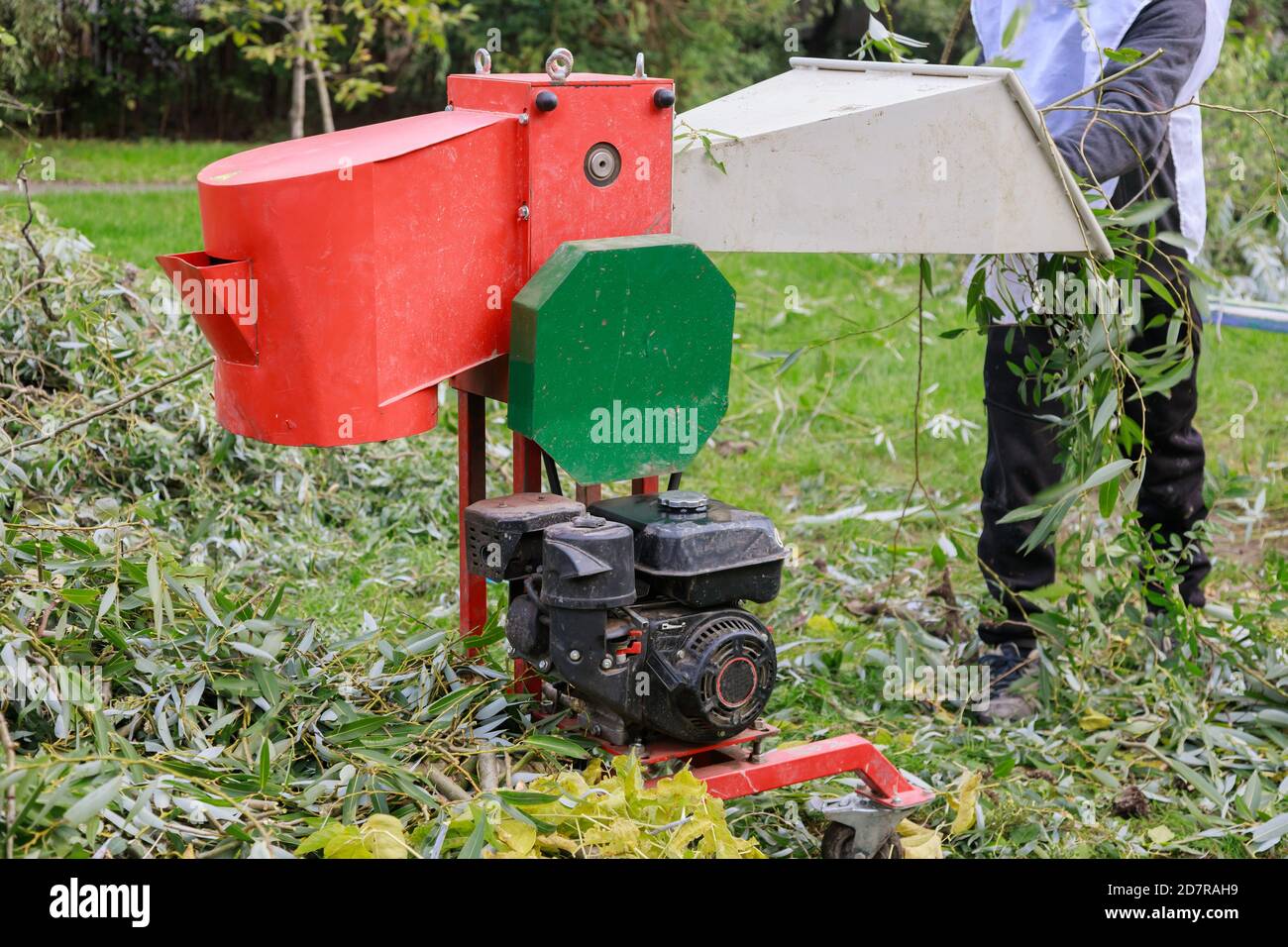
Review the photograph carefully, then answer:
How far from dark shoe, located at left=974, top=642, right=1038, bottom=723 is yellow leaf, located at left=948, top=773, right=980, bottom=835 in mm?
666

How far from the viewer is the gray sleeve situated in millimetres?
3078

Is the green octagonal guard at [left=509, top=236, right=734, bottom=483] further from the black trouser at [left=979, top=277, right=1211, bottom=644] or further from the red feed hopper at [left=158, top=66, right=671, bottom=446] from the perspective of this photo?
the black trouser at [left=979, top=277, right=1211, bottom=644]

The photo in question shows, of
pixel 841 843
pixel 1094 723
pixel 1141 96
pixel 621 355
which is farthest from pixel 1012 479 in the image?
Result: pixel 621 355

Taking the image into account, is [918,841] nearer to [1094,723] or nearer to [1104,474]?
[1104,474]

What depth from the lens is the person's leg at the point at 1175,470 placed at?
382cm

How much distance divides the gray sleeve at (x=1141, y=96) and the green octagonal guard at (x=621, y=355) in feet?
3.45

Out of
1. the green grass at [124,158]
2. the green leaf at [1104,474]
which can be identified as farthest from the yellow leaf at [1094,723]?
the green grass at [124,158]

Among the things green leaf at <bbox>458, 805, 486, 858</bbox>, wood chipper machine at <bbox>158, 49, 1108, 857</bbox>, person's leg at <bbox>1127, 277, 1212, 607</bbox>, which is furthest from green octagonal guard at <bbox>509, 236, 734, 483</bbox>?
person's leg at <bbox>1127, 277, 1212, 607</bbox>

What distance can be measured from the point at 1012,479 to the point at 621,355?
1784 mm

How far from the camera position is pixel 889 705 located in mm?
3779

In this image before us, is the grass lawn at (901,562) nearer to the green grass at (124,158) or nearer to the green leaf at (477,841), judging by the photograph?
the green leaf at (477,841)

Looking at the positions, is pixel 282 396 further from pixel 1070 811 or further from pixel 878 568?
pixel 878 568
